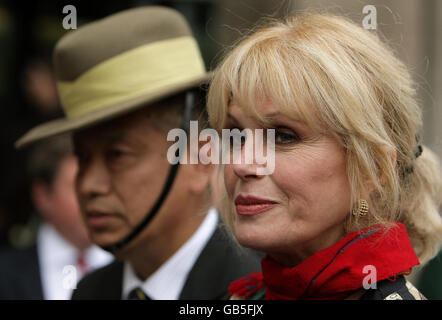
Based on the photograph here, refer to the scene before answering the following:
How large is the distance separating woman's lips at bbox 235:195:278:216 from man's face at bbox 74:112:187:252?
1.05 meters

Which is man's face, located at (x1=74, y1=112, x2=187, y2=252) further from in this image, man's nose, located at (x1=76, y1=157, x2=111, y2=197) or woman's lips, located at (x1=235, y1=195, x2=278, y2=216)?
woman's lips, located at (x1=235, y1=195, x2=278, y2=216)

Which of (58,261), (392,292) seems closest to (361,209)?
(392,292)

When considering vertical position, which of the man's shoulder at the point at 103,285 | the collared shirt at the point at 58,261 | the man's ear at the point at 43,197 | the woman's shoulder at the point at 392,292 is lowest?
the collared shirt at the point at 58,261

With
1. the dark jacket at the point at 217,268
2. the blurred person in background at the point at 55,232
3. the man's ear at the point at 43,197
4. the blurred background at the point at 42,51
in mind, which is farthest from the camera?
the blurred background at the point at 42,51

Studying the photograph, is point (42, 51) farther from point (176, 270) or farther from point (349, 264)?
point (349, 264)

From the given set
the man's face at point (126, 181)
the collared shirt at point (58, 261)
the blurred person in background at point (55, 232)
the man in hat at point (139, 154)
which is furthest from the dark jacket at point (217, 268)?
the blurred person in background at point (55, 232)

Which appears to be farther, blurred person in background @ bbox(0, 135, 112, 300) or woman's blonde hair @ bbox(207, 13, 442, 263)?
blurred person in background @ bbox(0, 135, 112, 300)

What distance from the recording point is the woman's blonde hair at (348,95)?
7.20 feet

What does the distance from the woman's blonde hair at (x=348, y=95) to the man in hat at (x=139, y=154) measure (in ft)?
2.79

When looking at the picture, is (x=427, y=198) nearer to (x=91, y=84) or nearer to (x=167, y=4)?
(x=91, y=84)

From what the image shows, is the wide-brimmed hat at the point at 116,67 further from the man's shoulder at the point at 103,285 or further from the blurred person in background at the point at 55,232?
the blurred person in background at the point at 55,232

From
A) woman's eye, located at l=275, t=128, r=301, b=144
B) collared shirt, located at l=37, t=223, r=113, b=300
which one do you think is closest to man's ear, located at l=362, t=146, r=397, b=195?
woman's eye, located at l=275, t=128, r=301, b=144

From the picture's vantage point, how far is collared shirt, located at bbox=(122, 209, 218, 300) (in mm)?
3258

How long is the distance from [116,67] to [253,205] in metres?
1.37
